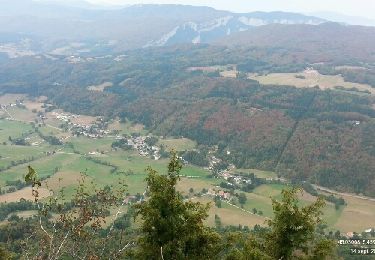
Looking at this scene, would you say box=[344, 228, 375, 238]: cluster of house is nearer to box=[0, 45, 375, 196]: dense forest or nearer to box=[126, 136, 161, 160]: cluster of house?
box=[0, 45, 375, 196]: dense forest

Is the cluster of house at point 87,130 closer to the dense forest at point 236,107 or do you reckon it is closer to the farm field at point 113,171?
the farm field at point 113,171

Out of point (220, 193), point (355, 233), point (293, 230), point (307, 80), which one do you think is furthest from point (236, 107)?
point (293, 230)

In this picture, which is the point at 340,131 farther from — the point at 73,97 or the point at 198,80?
the point at 73,97

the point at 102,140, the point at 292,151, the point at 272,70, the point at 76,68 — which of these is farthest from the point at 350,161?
the point at 76,68

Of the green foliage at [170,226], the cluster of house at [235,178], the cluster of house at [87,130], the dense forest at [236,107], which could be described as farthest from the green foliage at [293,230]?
the cluster of house at [87,130]

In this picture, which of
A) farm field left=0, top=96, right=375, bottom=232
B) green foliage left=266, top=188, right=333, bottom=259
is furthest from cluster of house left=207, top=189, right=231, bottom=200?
green foliage left=266, top=188, right=333, bottom=259

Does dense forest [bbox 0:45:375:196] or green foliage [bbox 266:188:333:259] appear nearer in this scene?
green foliage [bbox 266:188:333:259]
